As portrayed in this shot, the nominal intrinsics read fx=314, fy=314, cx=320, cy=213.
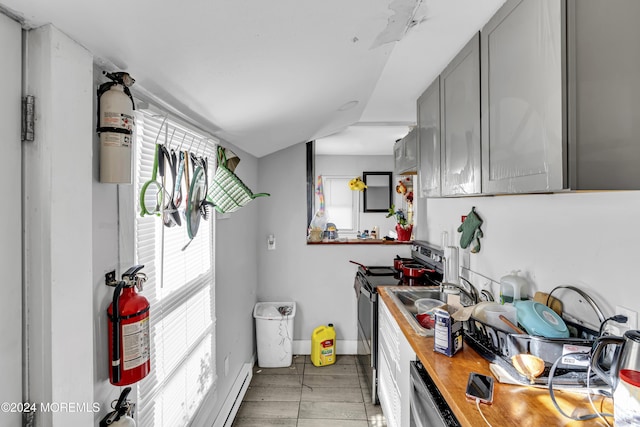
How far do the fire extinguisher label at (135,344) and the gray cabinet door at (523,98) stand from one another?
130cm

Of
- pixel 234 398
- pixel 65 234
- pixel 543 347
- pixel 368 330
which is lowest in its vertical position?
pixel 234 398

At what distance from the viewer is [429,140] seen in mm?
2016

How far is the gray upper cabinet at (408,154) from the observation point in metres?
2.43

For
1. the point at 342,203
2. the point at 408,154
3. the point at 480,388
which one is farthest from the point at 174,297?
the point at 342,203

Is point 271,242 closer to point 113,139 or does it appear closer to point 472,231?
point 472,231

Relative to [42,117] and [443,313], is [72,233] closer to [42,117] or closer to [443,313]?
[42,117]

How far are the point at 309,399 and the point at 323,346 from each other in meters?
0.57

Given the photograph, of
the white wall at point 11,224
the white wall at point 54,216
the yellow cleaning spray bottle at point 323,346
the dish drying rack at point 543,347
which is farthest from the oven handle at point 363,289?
the white wall at point 11,224

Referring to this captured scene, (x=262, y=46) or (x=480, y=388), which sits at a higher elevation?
(x=262, y=46)

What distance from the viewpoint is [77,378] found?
806 mm

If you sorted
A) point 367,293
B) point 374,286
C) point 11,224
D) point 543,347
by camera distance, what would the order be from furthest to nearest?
point 367,293
point 374,286
point 543,347
point 11,224

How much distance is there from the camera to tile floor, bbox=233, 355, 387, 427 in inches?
88.0

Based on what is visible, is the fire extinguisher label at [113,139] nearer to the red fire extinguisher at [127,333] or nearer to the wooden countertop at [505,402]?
the red fire extinguisher at [127,333]

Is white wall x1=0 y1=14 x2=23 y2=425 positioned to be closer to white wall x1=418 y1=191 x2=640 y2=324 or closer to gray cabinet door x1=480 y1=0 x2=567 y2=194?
gray cabinet door x1=480 y1=0 x2=567 y2=194
